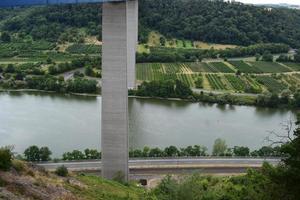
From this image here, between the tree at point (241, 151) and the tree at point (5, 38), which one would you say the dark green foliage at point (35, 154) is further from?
the tree at point (5, 38)

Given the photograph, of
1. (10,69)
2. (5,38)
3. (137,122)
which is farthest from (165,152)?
(5,38)

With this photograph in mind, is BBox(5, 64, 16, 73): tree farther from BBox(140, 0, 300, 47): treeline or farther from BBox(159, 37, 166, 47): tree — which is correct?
BBox(140, 0, 300, 47): treeline

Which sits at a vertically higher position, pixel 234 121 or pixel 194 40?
pixel 194 40

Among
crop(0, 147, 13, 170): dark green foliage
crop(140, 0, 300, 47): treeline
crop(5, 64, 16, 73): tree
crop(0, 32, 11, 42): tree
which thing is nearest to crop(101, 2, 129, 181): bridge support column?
crop(0, 147, 13, 170): dark green foliage

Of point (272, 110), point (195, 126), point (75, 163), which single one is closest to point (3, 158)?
point (75, 163)

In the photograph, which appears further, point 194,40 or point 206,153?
point 194,40

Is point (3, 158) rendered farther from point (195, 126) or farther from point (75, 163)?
point (195, 126)
